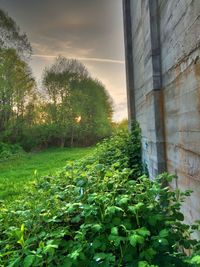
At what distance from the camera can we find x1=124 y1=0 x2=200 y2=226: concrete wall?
1615mm

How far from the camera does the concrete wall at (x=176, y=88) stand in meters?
1.62

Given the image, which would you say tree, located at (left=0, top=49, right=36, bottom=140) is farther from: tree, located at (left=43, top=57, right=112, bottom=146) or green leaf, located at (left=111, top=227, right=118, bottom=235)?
green leaf, located at (left=111, top=227, right=118, bottom=235)

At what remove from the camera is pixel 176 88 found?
79.6 inches

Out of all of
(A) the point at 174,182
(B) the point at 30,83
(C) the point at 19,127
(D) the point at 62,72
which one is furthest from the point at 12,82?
(A) the point at 174,182

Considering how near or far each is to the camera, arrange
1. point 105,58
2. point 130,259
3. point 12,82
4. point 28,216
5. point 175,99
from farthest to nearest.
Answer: point 12,82
point 105,58
point 175,99
point 28,216
point 130,259

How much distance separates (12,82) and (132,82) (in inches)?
460

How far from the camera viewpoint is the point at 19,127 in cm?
1941

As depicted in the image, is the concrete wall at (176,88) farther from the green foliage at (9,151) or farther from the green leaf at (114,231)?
the green foliage at (9,151)

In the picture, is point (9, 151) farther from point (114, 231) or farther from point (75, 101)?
point (114, 231)

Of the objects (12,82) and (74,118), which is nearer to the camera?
(12,82)

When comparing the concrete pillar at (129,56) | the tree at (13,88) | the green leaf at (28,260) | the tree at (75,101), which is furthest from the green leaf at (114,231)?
the tree at (75,101)

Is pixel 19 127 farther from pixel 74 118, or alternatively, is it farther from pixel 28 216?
pixel 28 216

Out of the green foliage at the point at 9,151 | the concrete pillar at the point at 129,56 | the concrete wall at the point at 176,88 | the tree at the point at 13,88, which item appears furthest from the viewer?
the green foliage at the point at 9,151

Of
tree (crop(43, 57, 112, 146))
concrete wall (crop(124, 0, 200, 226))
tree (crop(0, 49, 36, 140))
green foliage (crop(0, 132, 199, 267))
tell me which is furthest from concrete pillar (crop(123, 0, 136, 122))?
tree (crop(43, 57, 112, 146))
